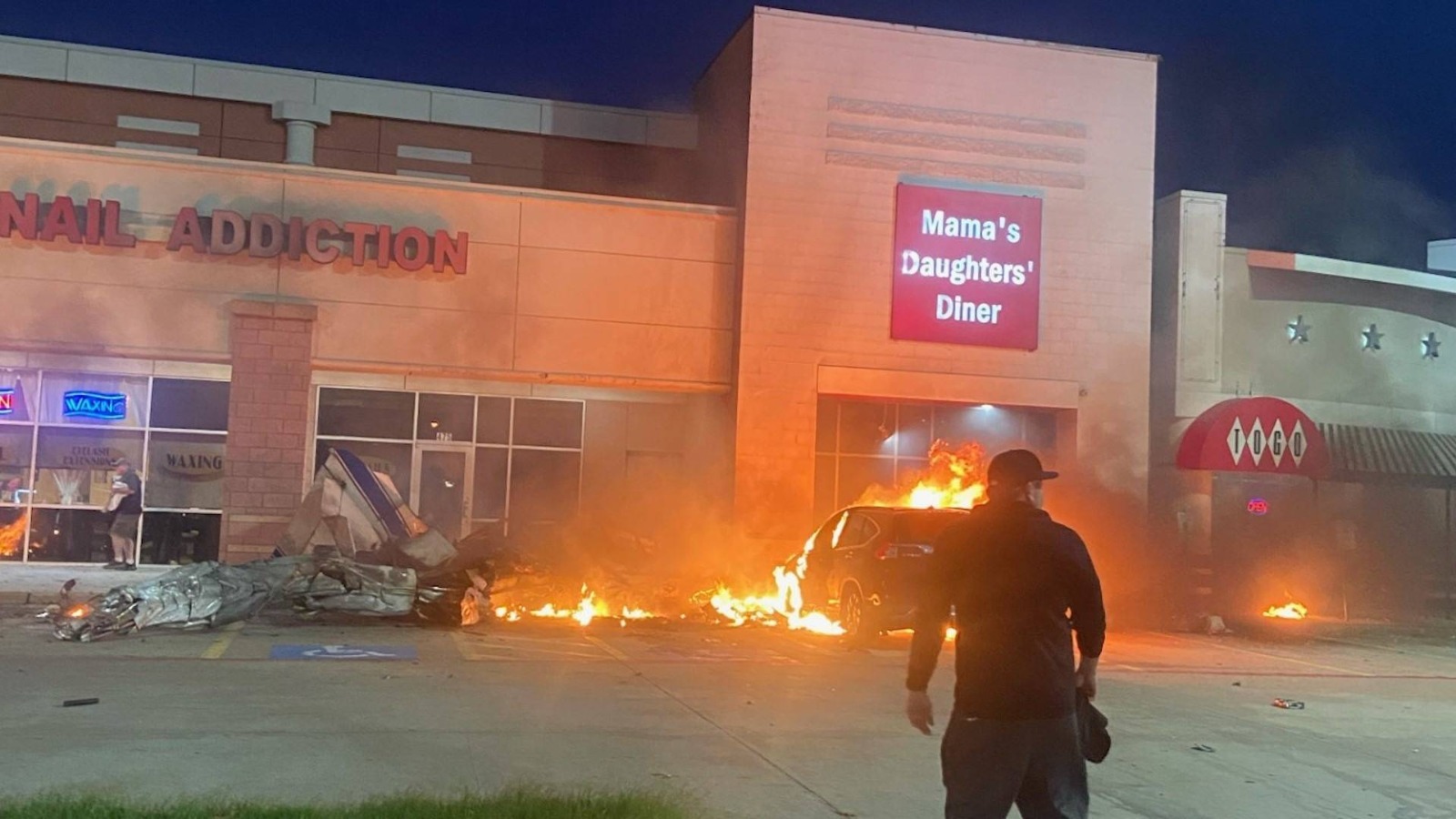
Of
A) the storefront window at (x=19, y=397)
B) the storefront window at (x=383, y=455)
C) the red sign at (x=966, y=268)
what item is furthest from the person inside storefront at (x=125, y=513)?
the red sign at (x=966, y=268)

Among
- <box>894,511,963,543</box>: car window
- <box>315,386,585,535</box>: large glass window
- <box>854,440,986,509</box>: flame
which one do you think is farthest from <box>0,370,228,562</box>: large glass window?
<box>894,511,963,543</box>: car window

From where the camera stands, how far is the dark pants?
477 centimetres

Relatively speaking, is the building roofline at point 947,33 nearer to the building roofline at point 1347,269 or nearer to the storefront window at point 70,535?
the building roofline at point 1347,269

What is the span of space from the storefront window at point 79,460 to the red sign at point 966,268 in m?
11.9

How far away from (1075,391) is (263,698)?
49.8ft

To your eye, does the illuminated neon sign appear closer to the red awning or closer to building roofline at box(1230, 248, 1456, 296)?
the red awning

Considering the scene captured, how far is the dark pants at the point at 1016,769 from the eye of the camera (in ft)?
15.7

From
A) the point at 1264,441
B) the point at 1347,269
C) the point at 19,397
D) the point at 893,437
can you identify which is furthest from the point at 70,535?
the point at 1347,269

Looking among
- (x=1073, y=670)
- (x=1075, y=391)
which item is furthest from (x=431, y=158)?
(x=1073, y=670)

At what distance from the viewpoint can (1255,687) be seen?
1249 cm

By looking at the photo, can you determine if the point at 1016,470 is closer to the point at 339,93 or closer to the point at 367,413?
the point at 367,413

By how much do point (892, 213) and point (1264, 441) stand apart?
698 cm

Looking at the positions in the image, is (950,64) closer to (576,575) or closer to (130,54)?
(576,575)

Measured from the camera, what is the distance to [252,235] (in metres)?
18.8
